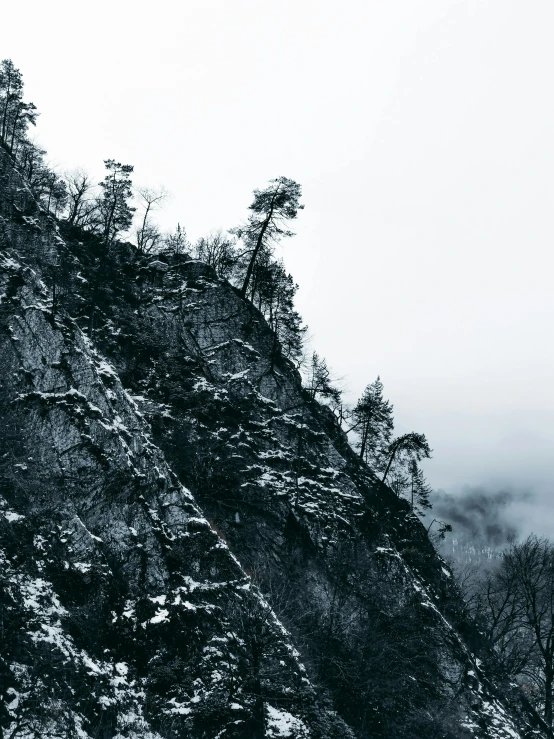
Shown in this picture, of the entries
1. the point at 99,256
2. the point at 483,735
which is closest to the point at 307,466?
the point at 483,735

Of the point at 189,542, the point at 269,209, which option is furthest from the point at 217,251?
the point at 189,542

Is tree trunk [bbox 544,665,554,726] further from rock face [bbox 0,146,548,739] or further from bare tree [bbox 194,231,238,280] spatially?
bare tree [bbox 194,231,238,280]

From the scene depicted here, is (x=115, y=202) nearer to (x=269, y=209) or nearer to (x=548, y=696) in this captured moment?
(x=269, y=209)

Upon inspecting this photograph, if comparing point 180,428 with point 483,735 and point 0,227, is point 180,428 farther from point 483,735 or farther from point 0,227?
point 483,735

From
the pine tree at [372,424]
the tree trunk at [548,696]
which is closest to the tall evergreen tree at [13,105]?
the pine tree at [372,424]

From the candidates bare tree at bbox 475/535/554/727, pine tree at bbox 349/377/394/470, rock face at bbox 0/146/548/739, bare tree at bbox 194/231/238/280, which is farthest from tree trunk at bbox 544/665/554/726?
bare tree at bbox 194/231/238/280

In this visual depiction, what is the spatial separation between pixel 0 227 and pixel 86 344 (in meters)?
13.5

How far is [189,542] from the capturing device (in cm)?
Result: 2556

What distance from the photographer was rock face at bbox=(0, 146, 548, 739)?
68.5 ft

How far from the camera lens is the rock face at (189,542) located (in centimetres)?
2088

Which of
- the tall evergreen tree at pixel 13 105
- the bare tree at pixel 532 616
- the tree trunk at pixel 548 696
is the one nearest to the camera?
the tree trunk at pixel 548 696

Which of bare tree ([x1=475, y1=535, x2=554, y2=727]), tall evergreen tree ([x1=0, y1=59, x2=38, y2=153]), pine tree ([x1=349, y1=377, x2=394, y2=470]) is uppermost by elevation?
tall evergreen tree ([x1=0, y1=59, x2=38, y2=153])

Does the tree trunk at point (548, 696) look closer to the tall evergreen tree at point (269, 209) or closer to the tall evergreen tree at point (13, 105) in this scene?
the tall evergreen tree at point (269, 209)

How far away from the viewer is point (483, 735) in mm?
28609
